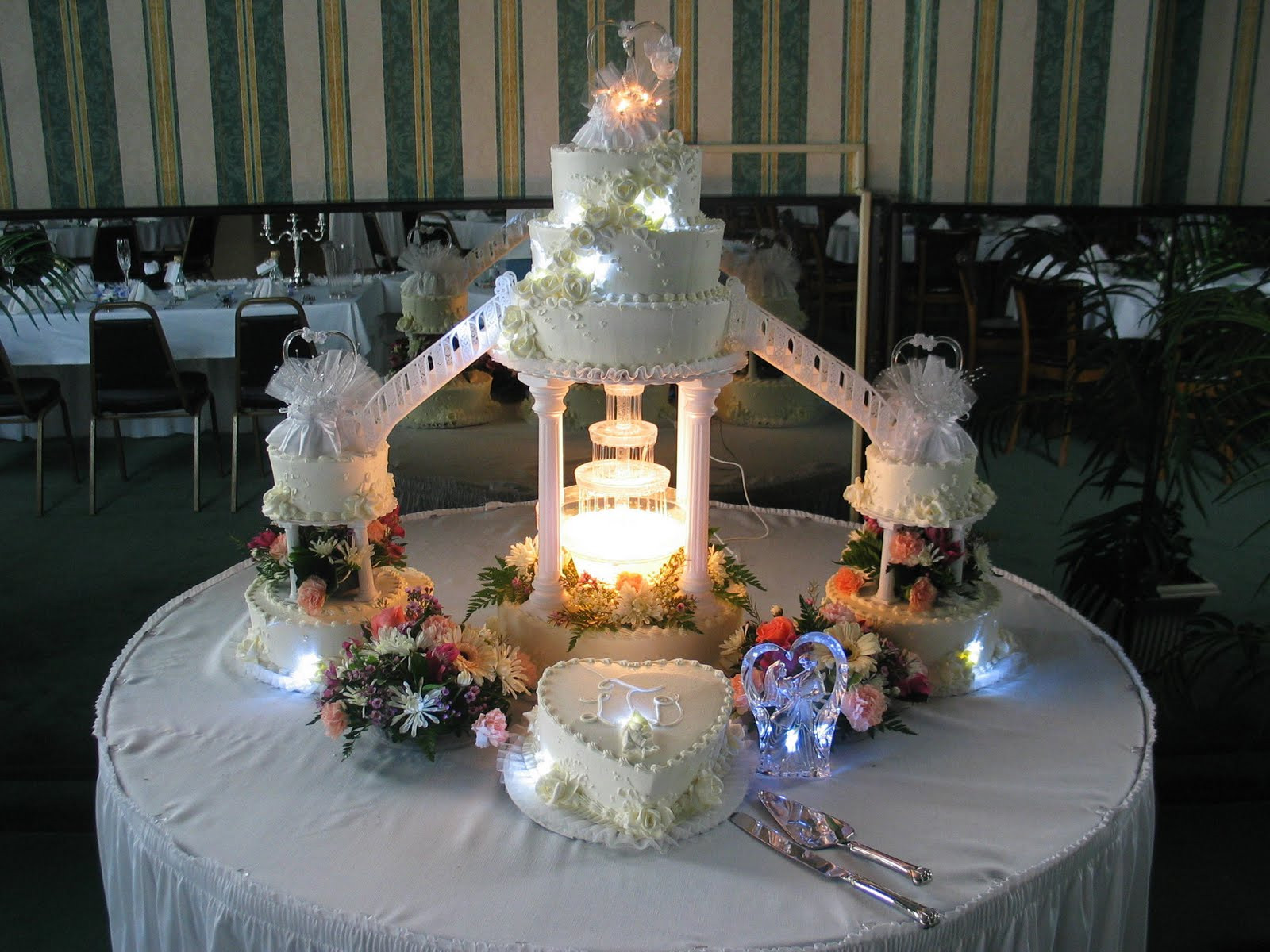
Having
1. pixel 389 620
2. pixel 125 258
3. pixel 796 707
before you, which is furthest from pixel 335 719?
pixel 125 258

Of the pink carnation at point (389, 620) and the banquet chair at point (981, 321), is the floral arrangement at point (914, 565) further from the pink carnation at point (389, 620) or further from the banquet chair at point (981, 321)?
the banquet chair at point (981, 321)

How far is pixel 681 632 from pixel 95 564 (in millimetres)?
3246

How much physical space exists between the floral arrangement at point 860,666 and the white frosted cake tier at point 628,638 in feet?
0.36

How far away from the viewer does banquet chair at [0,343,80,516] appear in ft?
16.1

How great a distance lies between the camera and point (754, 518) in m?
4.59

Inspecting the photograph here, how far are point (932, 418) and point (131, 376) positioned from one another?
3628mm

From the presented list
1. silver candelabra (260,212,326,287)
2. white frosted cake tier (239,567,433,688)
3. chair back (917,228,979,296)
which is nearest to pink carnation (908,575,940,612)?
white frosted cake tier (239,567,433,688)

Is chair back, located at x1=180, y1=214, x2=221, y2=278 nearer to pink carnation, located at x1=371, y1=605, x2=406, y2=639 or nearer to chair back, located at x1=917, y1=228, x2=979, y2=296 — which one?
pink carnation, located at x1=371, y1=605, x2=406, y2=639

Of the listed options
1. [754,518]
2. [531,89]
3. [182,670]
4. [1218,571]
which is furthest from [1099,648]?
[531,89]

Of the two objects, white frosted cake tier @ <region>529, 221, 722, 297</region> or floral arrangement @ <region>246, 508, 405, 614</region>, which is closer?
white frosted cake tier @ <region>529, 221, 722, 297</region>

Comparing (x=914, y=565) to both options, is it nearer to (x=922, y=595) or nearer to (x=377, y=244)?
(x=922, y=595)

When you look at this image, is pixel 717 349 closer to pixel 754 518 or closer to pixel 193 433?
pixel 754 518

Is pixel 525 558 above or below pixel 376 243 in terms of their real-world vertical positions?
below

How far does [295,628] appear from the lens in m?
3.18
